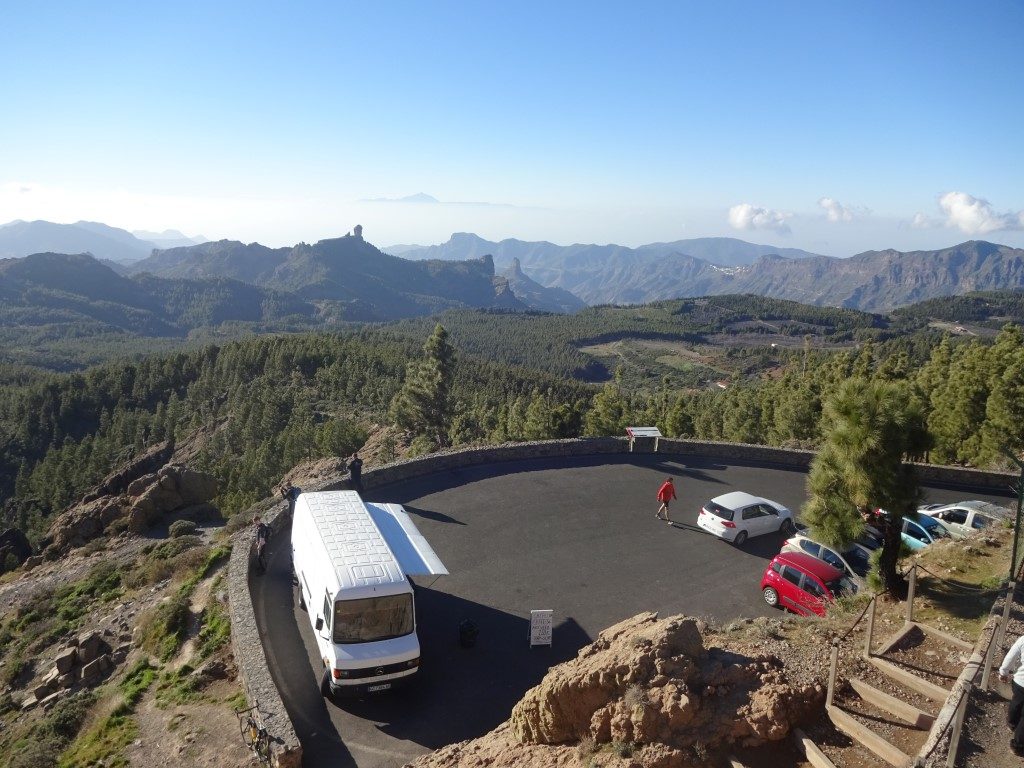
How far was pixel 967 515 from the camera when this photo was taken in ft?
62.0

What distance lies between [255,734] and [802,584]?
38.2ft

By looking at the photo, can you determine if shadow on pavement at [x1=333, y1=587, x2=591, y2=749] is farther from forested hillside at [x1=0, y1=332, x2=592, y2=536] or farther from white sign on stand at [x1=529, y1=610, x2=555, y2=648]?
forested hillside at [x1=0, y1=332, x2=592, y2=536]

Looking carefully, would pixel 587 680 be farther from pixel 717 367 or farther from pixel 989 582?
pixel 717 367

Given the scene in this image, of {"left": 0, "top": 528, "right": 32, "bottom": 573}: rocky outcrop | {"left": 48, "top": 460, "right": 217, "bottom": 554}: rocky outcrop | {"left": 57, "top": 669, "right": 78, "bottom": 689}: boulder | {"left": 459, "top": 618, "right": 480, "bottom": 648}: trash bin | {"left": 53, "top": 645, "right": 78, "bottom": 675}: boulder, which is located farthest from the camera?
{"left": 0, "top": 528, "right": 32, "bottom": 573}: rocky outcrop

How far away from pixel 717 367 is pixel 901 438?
191459 millimetres

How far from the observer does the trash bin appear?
12.4 m

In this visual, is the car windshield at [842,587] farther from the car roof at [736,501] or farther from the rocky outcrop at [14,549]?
the rocky outcrop at [14,549]

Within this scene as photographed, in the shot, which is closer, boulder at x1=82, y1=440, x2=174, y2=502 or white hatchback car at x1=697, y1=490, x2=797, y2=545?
white hatchback car at x1=697, y1=490, x2=797, y2=545

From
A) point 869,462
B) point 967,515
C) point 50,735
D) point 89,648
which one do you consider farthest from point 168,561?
point 967,515

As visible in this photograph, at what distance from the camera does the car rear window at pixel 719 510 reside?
17.9 meters

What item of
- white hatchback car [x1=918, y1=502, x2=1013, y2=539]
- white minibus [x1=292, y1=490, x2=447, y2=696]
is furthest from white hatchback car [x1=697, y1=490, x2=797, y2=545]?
white minibus [x1=292, y1=490, x2=447, y2=696]

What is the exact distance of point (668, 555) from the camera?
1705 centimetres

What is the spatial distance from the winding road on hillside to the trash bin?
0.68ft

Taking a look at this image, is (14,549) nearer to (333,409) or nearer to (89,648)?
(333,409)
